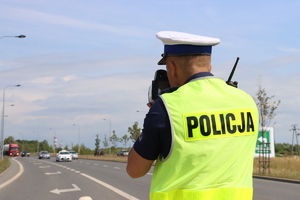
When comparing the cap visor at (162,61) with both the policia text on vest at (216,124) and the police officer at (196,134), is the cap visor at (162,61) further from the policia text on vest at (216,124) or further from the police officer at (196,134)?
the policia text on vest at (216,124)

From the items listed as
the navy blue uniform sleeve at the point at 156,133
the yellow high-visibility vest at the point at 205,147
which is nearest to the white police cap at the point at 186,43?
the yellow high-visibility vest at the point at 205,147

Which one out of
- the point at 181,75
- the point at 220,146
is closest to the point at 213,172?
the point at 220,146

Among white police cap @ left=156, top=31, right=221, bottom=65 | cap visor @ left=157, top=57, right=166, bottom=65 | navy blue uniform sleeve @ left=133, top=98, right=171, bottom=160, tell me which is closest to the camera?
navy blue uniform sleeve @ left=133, top=98, right=171, bottom=160

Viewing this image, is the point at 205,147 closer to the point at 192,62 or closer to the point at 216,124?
the point at 216,124

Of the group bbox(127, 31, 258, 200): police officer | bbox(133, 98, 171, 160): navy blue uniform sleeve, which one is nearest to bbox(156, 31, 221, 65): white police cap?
bbox(127, 31, 258, 200): police officer

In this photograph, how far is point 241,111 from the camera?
2.20 m

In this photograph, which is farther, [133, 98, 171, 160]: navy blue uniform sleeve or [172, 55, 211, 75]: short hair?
[172, 55, 211, 75]: short hair

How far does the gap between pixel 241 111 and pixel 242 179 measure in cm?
31

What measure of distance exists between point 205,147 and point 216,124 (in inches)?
4.7

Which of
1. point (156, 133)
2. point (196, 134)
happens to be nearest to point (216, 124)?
point (196, 134)

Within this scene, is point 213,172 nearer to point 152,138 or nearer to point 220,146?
point 220,146

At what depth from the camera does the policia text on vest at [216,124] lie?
80.7 inches

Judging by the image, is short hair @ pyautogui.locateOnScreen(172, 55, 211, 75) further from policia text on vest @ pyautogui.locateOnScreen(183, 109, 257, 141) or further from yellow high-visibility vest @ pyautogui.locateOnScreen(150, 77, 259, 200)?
policia text on vest @ pyautogui.locateOnScreen(183, 109, 257, 141)

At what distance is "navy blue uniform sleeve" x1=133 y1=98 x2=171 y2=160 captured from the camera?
2.01 m
